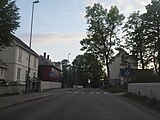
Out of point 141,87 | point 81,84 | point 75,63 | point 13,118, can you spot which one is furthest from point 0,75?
point 75,63

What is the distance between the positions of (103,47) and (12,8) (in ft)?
154

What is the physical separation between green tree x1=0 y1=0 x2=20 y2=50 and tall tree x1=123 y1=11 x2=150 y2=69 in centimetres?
3368

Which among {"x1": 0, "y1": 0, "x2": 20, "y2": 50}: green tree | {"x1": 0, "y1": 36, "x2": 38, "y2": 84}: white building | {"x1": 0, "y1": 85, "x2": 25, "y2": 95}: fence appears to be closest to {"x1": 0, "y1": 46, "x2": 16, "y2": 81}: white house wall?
{"x1": 0, "y1": 36, "x2": 38, "y2": 84}: white building

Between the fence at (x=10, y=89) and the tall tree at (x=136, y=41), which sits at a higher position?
the tall tree at (x=136, y=41)

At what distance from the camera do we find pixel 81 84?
133125 millimetres

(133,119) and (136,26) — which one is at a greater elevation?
(136,26)

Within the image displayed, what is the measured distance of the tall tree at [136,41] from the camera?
179ft

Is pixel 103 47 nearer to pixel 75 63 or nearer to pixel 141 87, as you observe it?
pixel 141 87

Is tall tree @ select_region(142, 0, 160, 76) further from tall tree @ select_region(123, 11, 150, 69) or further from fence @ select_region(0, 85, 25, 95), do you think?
fence @ select_region(0, 85, 25, 95)

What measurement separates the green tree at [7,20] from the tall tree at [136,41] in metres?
33.7

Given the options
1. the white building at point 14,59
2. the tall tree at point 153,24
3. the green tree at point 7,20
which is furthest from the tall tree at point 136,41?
the green tree at point 7,20

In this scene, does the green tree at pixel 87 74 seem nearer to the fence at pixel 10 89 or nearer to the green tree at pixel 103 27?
the green tree at pixel 103 27

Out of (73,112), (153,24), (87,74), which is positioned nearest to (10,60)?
(153,24)

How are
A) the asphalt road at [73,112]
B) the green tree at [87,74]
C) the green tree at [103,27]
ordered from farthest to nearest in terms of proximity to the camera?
the green tree at [87,74]
the green tree at [103,27]
the asphalt road at [73,112]
